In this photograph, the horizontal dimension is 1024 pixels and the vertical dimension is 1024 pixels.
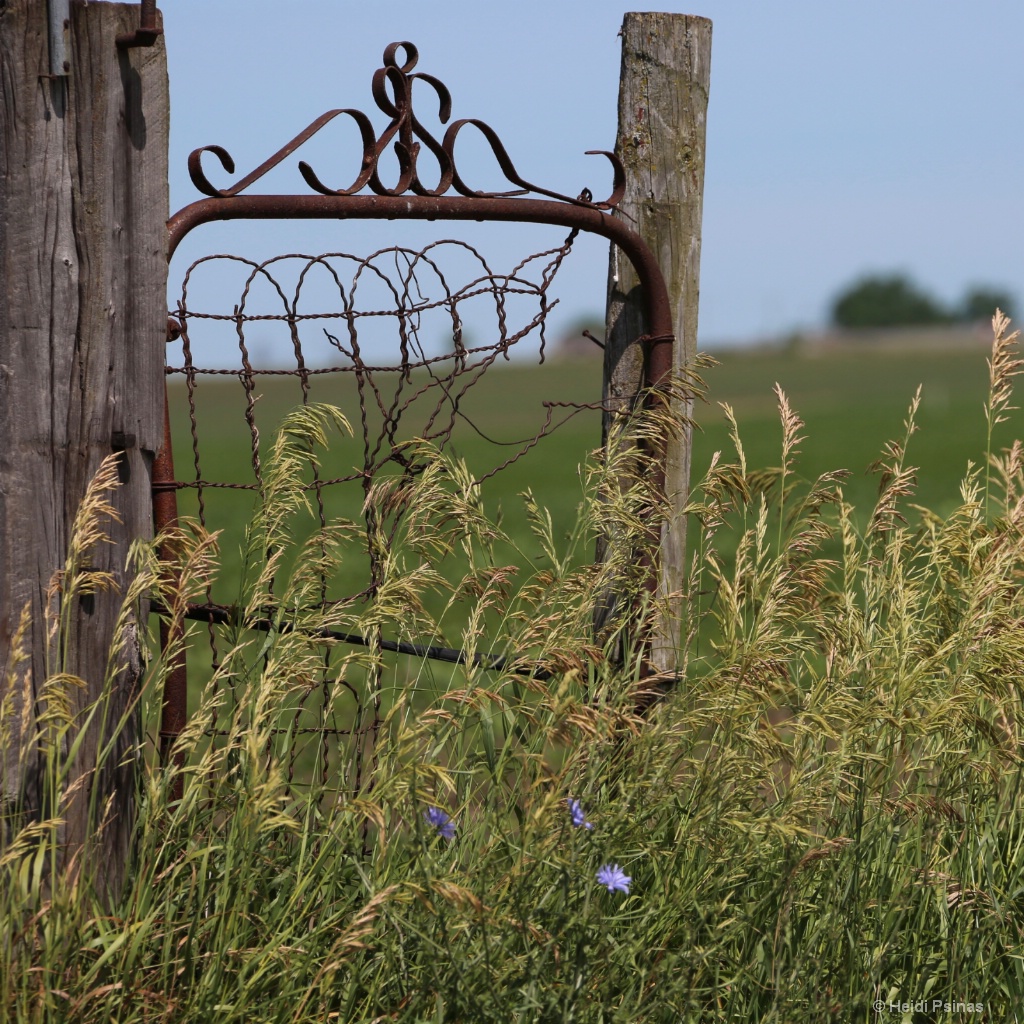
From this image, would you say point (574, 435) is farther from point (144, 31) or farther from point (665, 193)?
point (144, 31)

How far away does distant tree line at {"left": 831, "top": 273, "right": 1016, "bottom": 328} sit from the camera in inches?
5408

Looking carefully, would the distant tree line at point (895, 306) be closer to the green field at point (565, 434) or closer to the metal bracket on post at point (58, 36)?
the green field at point (565, 434)

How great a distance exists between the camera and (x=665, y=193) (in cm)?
324

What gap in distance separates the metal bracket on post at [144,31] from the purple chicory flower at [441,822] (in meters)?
1.59

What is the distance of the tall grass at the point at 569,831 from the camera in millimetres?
1966

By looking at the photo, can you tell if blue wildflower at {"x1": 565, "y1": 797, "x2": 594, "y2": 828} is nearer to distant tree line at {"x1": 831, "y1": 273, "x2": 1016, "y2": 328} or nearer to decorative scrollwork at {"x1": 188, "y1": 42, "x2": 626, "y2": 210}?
decorative scrollwork at {"x1": 188, "y1": 42, "x2": 626, "y2": 210}

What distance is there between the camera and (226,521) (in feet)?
65.7

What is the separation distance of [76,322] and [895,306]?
144 m

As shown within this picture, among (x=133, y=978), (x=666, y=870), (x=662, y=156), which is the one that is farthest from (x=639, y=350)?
(x=133, y=978)

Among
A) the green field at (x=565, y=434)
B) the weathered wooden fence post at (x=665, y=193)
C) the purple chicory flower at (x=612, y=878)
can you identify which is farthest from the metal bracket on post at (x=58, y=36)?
the purple chicory flower at (x=612, y=878)

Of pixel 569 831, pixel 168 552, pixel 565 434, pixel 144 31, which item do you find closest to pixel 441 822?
pixel 569 831

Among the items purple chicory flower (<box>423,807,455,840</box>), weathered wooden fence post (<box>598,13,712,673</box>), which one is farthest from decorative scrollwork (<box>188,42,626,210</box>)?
purple chicory flower (<box>423,807,455,840</box>)

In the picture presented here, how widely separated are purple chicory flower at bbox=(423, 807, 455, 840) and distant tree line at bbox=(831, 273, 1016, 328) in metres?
142

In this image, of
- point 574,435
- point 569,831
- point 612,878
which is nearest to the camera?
point 612,878
